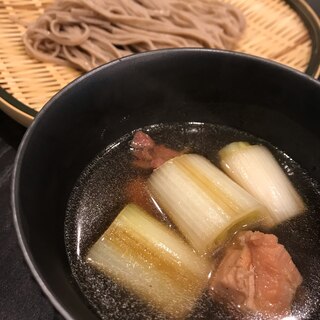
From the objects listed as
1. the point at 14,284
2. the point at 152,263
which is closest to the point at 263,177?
the point at 152,263

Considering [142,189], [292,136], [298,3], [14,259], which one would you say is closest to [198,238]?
[142,189]

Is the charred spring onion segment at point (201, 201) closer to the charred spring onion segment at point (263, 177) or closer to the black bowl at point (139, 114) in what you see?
the charred spring onion segment at point (263, 177)

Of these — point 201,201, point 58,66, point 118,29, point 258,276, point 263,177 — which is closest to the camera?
point 258,276

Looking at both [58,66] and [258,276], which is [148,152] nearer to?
[258,276]

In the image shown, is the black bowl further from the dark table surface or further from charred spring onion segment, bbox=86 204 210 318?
the dark table surface

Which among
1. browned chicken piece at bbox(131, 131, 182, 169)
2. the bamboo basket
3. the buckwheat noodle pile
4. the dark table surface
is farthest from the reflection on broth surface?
the buckwheat noodle pile
